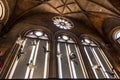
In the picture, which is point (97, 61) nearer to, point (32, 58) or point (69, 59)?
point (69, 59)

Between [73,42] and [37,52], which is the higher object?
[73,42]

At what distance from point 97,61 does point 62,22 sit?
3.67m

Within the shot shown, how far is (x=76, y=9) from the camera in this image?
41.5 ft

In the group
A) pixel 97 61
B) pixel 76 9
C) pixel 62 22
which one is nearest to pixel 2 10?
pixel 62 22

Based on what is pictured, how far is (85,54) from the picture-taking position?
9.80 metres

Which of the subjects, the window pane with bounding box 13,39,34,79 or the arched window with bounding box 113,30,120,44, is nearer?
the window pane with bounding box 13,39,34,79

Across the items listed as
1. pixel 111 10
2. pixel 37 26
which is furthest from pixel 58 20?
pixel 111 10

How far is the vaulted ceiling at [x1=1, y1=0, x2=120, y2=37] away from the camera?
11281mm

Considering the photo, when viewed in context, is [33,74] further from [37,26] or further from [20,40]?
[37,26]

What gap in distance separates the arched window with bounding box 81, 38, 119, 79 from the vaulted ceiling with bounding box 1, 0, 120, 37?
168 centimetres

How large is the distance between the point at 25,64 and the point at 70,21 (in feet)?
17.7

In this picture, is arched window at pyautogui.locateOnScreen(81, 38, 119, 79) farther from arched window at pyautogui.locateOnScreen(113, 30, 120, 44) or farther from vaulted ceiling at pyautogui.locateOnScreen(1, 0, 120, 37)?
vaulted ceiling at pyautogui.locateOnScreen(1, 0, 120, 37)

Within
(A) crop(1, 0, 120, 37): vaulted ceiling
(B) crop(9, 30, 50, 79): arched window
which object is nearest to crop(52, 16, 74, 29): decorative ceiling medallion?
(A) crop(1, 0, 120, 37): vaulted ceiling

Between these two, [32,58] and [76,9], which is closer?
[32,58]
